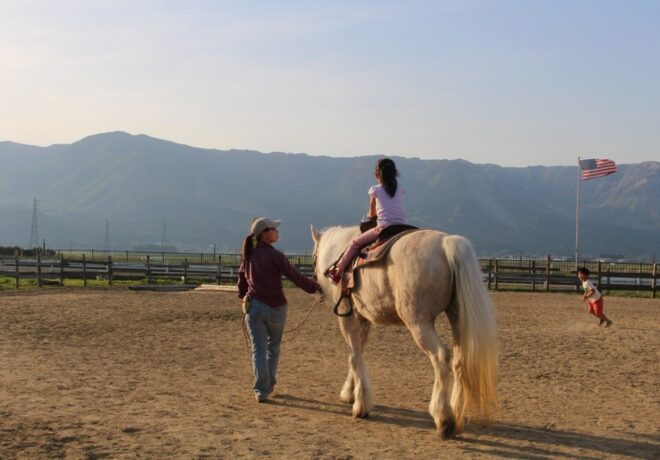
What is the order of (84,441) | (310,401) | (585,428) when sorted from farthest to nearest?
(310,401)
(585,428)
(84,441)

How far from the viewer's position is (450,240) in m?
6.42

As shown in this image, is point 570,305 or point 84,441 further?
point 570,305

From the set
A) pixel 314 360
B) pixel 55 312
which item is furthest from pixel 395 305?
pixel 55 312

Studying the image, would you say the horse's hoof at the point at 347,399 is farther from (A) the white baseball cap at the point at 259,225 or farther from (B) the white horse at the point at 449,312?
(A) the white baseball cap at the point at 259,225

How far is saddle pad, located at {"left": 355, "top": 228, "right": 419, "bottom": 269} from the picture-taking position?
269 inches

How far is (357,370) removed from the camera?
7410 millimetres

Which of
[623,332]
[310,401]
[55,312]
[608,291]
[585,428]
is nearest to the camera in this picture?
[585,428]

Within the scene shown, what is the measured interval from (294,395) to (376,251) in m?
2.33

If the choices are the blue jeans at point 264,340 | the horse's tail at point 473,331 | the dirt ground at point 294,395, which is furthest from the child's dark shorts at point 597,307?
the horse's tail at point 473,331

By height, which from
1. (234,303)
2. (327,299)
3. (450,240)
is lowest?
(234,303)

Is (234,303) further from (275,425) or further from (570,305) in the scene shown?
(275,425)

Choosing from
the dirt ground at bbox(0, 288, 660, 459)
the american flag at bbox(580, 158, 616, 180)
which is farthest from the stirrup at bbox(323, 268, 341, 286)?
the american flag at bbox(580, 158, 616, 180)

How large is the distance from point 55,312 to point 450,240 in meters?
13.3

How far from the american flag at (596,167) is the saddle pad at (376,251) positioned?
1181 inches
